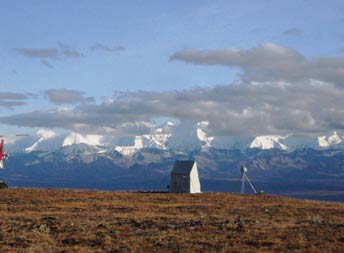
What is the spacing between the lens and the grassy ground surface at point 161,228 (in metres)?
40.8

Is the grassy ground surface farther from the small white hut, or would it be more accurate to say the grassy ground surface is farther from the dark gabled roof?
the dark gabled roof

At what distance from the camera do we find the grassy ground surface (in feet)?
134

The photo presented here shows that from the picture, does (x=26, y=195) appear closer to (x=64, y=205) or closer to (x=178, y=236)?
(x=64, y=205)

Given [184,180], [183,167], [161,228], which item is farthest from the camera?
[183,167]

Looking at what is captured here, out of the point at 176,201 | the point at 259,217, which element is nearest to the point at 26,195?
the point at 176,201

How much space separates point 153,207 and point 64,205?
11.5m

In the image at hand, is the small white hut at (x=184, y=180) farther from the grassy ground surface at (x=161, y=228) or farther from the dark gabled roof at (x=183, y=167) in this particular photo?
the grassy ground surface at (x=161, y=228)

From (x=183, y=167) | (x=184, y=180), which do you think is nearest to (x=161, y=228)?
(x=184, y=180)

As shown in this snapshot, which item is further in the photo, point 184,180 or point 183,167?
point 183,167

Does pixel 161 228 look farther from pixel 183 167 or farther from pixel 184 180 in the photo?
pixel 183 167

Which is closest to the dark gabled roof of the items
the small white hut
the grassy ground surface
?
the small white hut

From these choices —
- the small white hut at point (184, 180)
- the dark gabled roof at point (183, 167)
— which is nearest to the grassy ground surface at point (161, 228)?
the small white hut at point (184, 180)

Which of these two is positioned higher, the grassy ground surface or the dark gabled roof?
the dark gabled roof

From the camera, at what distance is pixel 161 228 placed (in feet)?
167
